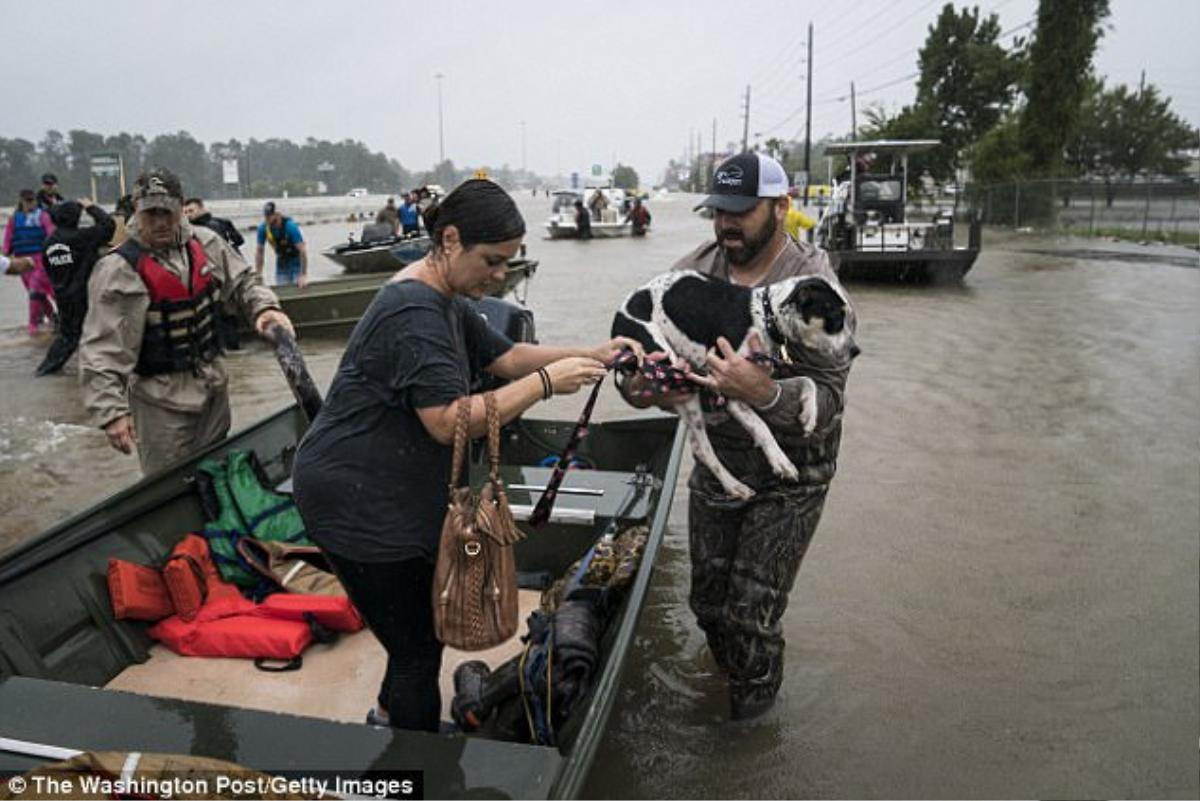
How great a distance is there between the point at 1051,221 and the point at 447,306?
3234 cm

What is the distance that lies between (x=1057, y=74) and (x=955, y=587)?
31.5 meters

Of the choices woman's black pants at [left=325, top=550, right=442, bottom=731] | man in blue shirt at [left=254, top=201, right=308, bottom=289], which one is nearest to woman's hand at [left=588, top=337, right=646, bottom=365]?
woman's black pants at [left=325, top=550, right=442, bottom=731]

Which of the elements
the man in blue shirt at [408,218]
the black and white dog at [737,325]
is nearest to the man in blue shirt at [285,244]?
the man in blue shirt at [408,218]

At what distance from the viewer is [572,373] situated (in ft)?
8.21

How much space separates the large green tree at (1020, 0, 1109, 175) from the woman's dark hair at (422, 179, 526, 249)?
113 feet

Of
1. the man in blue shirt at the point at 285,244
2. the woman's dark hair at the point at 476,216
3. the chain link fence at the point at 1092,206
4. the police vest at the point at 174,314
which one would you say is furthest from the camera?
the chain link fence at the point at 1092,206

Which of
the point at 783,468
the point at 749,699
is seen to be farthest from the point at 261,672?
the point at 783,468

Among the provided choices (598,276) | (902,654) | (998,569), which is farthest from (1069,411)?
(598,276)

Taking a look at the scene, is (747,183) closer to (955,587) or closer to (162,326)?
(162,326)

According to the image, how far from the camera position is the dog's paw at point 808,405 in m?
2.79

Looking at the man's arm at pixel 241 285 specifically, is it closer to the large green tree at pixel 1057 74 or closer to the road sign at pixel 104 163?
the road sign at pixel 104 163

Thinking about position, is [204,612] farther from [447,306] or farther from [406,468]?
[447,306]

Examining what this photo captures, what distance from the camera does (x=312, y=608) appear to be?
3.90 m

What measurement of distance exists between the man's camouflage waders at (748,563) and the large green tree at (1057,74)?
110 feet
